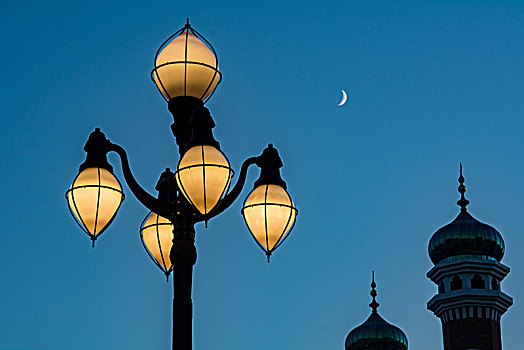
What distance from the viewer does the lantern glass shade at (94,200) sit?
29.2ft

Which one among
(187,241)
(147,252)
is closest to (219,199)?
(187,241)

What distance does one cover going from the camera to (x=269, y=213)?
9.05m

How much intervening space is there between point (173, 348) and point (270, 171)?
184 cm

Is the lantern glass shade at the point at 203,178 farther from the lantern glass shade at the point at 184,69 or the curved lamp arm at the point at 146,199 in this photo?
the lantern glass shade at the point at 184,69

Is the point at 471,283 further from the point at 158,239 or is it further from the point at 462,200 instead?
the point at 158,239

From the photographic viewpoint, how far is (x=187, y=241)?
8891 millimetres

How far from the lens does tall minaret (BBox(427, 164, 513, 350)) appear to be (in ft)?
180

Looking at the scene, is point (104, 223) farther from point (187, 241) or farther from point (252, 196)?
point (252, 196)

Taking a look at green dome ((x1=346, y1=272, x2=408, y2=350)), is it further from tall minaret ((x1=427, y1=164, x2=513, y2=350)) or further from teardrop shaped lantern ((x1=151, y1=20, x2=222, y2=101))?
teardrop shaped lantern ((x1=151, y1=20, x2=222, y2=101))

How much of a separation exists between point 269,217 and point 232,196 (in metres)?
0.38

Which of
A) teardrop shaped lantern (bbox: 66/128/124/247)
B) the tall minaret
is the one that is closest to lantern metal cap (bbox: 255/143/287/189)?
teardrop shaped lantern (bbox: 66/128/124/247)

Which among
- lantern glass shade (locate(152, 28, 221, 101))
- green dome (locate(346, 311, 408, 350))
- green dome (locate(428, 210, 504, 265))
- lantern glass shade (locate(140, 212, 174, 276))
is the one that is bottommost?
lantern glass shade (locate(140, 212, 174, 276))

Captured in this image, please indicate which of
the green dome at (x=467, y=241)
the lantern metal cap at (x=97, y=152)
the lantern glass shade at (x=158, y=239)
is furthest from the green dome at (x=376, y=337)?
the lantern metal cap at (x=97, y=152)

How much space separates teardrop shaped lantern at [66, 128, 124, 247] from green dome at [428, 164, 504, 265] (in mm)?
47741
